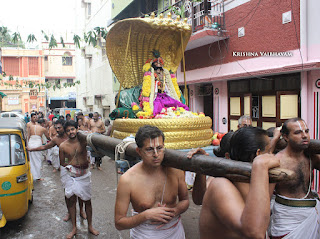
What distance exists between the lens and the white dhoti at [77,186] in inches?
184

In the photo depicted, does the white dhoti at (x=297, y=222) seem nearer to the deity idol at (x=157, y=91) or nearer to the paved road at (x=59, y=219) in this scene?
the paved road at (x=59, y=219)

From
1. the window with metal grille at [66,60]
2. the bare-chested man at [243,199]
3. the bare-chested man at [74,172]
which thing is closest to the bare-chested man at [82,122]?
the bare-chested man at [74,172]

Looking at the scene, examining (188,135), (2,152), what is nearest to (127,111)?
(188,135)

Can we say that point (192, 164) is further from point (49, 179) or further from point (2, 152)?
point (49, 179)

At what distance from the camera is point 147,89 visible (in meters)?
5.95

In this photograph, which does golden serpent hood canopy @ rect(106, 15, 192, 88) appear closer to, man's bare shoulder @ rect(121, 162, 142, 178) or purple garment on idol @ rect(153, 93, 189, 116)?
purple garment on idol @ rect(153, 93, 189, 116)

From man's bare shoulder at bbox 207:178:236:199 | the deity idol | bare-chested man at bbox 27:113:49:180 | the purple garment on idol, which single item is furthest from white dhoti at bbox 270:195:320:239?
bare-chested man at bbox 27:113:49:180

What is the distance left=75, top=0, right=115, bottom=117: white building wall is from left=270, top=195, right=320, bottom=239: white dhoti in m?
16.2

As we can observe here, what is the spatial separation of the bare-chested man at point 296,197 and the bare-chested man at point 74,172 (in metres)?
2.90

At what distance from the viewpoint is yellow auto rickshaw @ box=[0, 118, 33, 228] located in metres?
4.48

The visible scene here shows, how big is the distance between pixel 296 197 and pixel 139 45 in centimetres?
473

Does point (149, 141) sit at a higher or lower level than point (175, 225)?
higher

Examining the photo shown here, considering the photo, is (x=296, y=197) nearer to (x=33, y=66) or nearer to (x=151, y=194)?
(x=151, y=194)

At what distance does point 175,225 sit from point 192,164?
0.69 m
